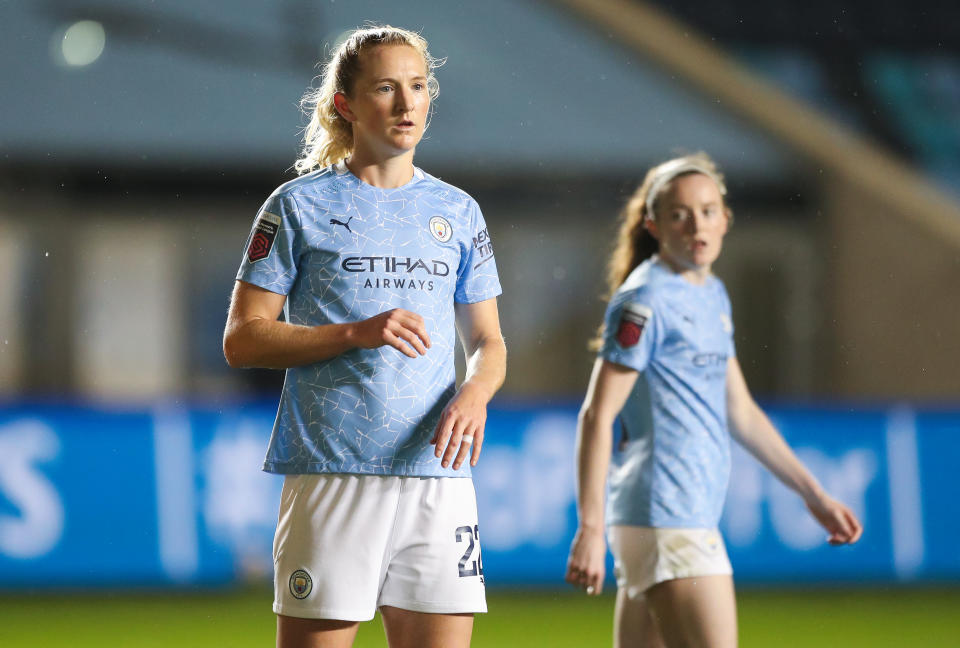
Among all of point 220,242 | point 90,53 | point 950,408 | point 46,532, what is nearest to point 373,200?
point 90,53

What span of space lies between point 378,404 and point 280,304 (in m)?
0.27

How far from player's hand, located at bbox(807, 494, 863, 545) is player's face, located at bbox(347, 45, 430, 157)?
1.35 m

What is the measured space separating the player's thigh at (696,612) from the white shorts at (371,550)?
2.12 feet

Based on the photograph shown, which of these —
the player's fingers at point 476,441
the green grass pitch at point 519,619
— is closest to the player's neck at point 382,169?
the player's fingers at point 476,441

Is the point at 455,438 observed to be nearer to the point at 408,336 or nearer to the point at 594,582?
the point at 408,336

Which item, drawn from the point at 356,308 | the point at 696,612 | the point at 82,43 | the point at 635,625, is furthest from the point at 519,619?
the point at 356,308

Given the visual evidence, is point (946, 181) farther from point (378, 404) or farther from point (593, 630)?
point (378, 404)

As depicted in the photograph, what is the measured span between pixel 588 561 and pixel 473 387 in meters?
0.66

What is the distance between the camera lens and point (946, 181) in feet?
44.8

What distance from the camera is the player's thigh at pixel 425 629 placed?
7.86 ft

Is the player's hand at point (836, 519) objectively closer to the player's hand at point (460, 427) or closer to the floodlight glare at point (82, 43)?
the player's hand at point (460, 427)

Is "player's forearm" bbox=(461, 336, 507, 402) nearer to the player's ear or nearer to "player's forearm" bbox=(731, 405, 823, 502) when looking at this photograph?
the player's ear

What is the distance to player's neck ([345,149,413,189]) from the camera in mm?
2568

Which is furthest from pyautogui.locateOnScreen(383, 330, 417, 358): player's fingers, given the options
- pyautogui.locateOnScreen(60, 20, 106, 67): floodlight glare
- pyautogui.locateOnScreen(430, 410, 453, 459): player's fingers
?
pyautogui.locateOnScreen(60, 20, 106, 67): floodlight glare
